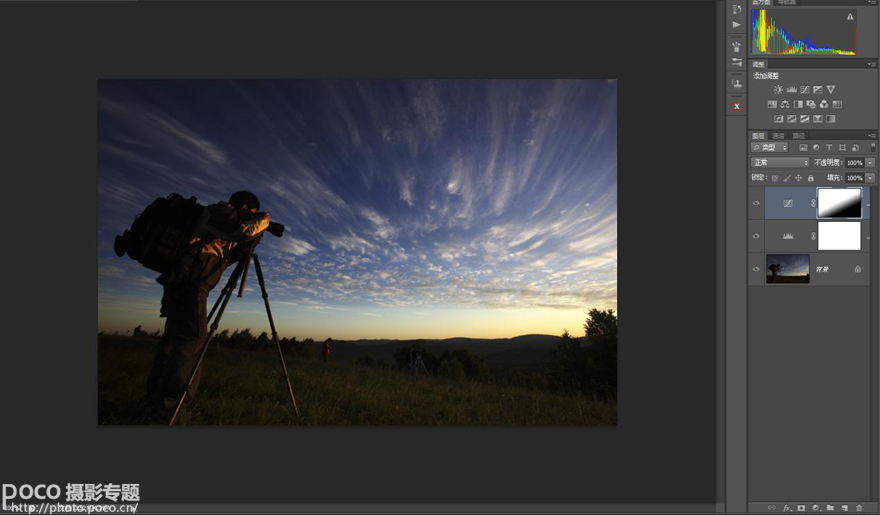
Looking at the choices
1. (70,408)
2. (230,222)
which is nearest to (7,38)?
(230,222)

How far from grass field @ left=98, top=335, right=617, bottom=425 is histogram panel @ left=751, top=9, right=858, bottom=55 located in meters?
3.92

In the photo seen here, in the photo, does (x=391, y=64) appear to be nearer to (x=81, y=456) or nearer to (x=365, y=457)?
(x=365, y=457)

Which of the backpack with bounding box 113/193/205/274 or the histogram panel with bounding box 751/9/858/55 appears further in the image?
the backpack with bounding box 113/193/205/274

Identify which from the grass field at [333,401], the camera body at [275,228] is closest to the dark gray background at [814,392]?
the grass field at [333,401]

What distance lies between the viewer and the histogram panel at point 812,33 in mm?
2750

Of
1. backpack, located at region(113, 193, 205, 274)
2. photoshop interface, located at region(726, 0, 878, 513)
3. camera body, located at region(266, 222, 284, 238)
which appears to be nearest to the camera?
photoshop interface, located at region(726, 0, 878, 513)

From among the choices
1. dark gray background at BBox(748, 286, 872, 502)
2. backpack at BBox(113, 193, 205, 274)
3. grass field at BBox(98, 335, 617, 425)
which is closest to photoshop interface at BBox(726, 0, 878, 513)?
dark gray background at BBox(748, 286, 872, 502)

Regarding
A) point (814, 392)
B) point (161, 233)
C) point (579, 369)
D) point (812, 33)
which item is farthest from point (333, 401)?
point (812, 33)

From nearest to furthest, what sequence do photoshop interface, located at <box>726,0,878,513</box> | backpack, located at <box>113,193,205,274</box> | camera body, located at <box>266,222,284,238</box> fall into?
photoshop interface, located at <box>726,0,878,513</box> < backpack, located at <box>113,193,205,274</box> < camera body, located at <box>266,222,284,238</box>

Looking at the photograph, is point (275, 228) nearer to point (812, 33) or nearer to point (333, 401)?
point (333, 401)

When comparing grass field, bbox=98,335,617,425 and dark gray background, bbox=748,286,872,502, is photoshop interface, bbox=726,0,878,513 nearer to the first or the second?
dark gray background, bbox=748,286,872,502

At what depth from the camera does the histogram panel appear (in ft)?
9.02

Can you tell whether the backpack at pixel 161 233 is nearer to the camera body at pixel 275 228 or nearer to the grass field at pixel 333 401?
the camera body at pixel 275 228

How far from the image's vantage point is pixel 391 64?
312 cm
